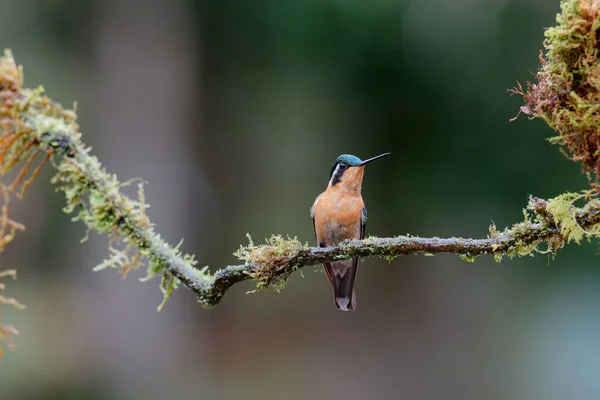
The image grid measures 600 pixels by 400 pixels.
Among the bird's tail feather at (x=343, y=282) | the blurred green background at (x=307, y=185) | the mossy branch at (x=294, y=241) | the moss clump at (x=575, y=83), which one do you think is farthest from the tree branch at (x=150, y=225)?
the blurred green background at (x=307, y=185)

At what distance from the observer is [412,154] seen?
9.60 meters

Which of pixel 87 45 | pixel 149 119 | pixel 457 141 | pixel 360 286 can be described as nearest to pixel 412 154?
pixel 457 141

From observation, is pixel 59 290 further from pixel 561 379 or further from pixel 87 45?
pixel 561 379

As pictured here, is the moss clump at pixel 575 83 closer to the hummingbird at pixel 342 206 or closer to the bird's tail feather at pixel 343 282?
the hummingbird at pixel 342 206

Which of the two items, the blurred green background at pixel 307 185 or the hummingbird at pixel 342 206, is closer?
the hummingbird at pixel 342 206

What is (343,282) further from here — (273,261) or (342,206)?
(273,261)

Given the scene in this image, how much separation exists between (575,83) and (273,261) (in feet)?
3.27

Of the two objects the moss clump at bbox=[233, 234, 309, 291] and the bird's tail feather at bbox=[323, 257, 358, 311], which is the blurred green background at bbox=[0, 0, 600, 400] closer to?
the bird's tail feather at bbox=[323, 257, 358, 311]

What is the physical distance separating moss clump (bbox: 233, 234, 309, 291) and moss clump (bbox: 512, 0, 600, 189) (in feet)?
2.71

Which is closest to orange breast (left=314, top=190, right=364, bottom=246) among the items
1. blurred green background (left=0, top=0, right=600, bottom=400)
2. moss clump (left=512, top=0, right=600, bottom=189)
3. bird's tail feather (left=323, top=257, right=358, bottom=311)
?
bird's tail feather (left=323, top=257, right=358, bottom=311)

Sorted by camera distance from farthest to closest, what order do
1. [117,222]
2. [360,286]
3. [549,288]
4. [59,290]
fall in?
[59,290] < [360,286] < [549,288] < [117,222]

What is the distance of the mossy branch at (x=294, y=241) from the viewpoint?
157cm

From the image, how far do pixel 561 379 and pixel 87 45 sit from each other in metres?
9.30

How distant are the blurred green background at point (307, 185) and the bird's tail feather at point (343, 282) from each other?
5.10 meters
